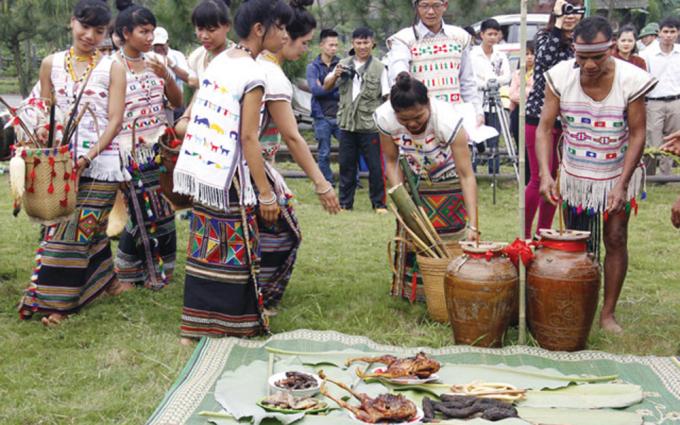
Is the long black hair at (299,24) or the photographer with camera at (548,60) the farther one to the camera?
the photographer with camera at (548,60)

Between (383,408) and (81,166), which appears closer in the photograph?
(383,408)

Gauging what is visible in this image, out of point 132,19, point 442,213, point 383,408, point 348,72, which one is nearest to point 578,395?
point 383,408

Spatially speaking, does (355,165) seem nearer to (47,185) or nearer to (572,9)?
(572,9)

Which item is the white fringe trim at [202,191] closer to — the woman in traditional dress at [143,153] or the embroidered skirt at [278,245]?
the embroidered skirt at [278,245]

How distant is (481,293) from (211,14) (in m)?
2.10

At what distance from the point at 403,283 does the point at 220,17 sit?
6.45ft

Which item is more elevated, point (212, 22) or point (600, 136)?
point (212, 22)

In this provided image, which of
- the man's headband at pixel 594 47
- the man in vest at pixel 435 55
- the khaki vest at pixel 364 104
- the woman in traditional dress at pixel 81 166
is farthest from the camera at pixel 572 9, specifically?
the khaki vest at pixel 364 104

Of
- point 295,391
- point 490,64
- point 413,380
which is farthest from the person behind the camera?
point 490,64

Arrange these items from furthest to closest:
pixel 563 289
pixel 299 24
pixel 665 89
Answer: pixel 665 89, pixel 299 24, pixel 563 289

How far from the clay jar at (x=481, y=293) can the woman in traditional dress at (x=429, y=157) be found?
225 millimetres

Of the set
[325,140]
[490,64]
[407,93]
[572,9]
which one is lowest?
[325,140]

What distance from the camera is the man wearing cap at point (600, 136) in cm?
442

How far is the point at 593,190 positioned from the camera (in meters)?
4.66
